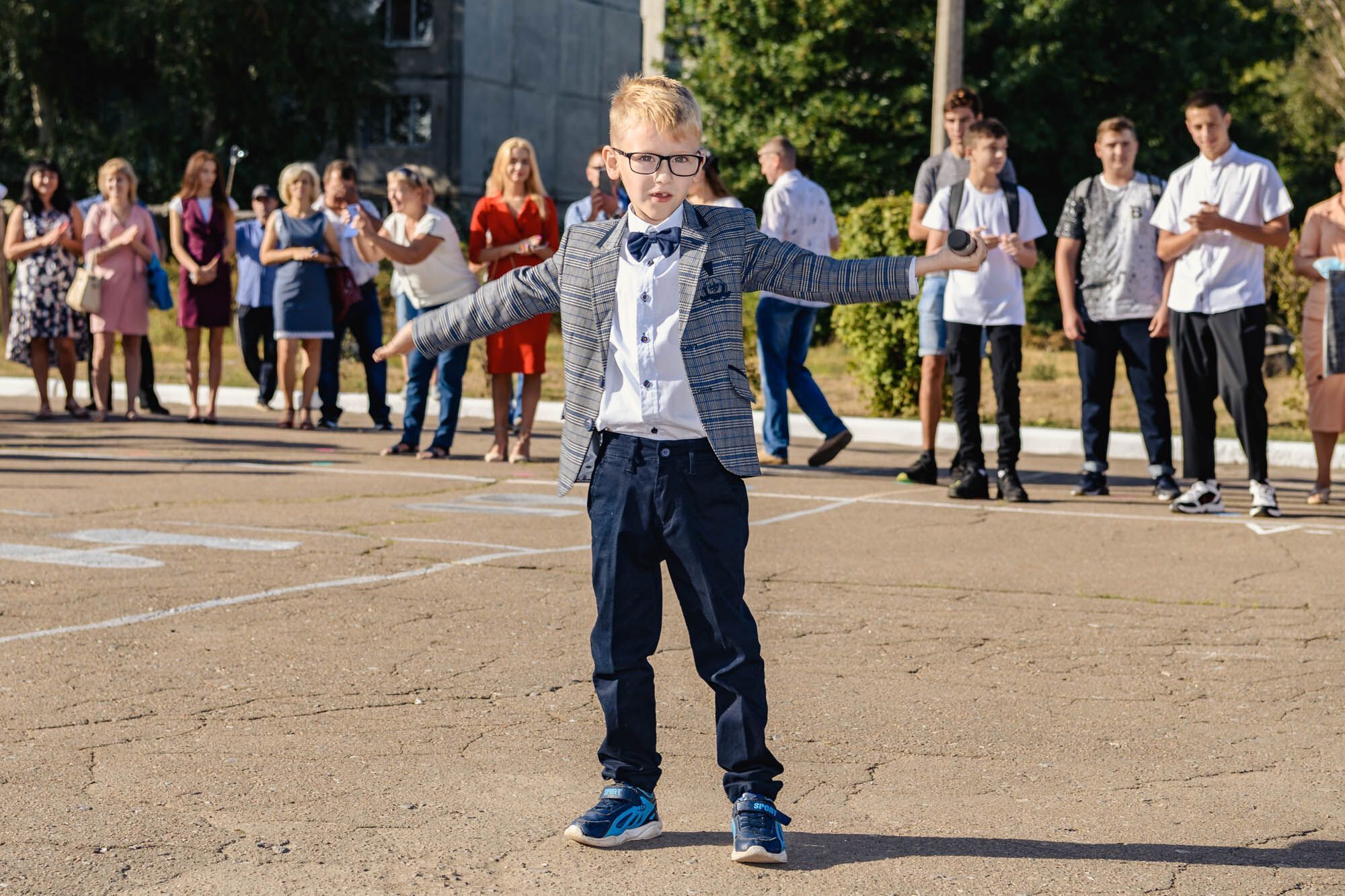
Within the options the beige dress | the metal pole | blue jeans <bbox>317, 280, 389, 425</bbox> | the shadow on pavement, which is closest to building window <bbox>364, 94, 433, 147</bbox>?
the metal pole

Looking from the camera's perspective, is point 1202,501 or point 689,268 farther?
point 1202,501

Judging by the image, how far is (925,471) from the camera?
1138 centimetres

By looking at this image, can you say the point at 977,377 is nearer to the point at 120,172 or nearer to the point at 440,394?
the point at 440,394

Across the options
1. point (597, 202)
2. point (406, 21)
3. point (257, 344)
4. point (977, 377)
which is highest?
point (406, 21)

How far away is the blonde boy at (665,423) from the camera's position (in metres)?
4.15

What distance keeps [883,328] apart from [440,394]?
440 centimetres

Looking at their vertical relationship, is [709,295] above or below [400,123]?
below

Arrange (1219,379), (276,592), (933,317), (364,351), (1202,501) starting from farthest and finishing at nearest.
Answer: (364,351) < (933,317) < (1202,501) < (1219,379) < (276,592)

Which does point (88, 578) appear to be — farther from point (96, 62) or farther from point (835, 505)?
point (96, 62)

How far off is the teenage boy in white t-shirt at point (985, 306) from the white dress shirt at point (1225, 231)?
833 mm

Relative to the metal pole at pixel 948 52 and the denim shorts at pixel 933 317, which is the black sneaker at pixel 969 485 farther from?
the metal pole at pixel 948 52

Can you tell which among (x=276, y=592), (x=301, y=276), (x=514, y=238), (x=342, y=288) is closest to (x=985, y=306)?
(x=514, y=238)

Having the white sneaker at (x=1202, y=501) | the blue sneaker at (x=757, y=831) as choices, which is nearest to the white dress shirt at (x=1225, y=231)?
the white sneaker at (x=1202, y=501)

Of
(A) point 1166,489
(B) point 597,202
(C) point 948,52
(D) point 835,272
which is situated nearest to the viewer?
(D) point 835,272
